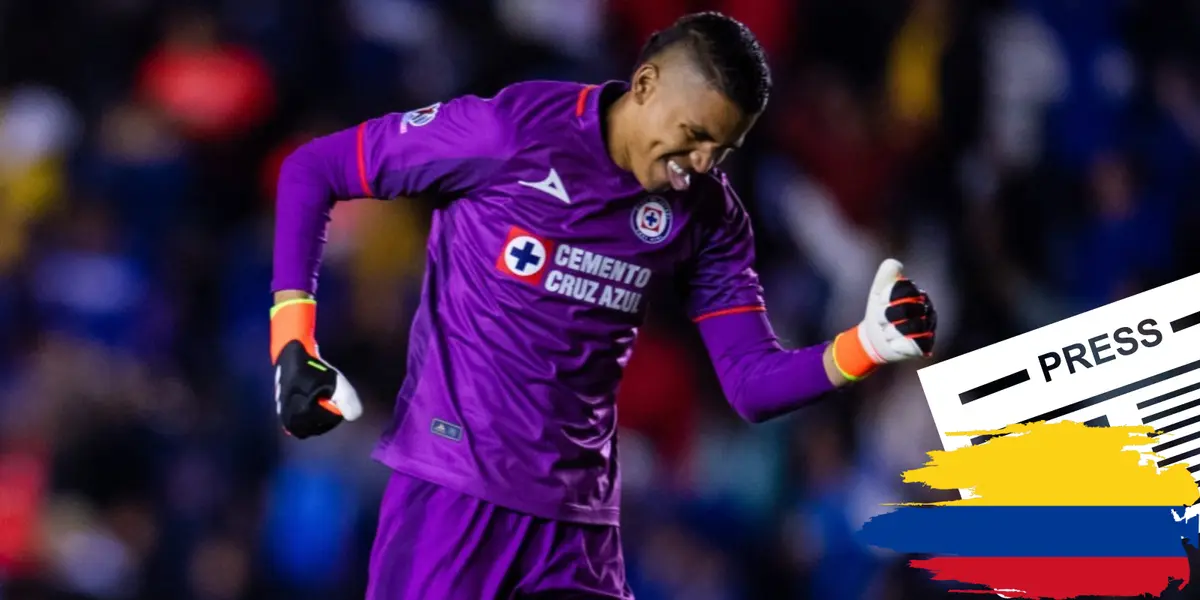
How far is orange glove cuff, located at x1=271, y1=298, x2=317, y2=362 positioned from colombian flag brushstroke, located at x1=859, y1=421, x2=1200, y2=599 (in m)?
1.43

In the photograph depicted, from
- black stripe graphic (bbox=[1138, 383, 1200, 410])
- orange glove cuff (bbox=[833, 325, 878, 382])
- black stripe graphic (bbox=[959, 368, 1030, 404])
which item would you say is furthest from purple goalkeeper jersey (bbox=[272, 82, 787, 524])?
black stripe graphic (bbox=[1138, 383, 1200, 410])

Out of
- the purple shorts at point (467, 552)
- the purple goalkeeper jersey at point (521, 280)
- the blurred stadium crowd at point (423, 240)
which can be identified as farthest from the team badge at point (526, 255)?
the blurred stadium crowd at point (423, 240)

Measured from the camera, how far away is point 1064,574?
3496mm

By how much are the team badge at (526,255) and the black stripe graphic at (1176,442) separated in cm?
145

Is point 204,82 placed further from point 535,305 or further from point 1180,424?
point 1180,424

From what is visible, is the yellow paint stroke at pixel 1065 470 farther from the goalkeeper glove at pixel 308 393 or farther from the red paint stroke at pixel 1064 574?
the goalkeeper glove at pixel 308 393

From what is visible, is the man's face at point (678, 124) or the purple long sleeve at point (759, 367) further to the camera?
the purple long sleeve at point (759, 367)

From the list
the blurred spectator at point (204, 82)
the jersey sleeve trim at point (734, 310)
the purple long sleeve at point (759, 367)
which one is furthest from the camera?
the blurred spectator at point (204, 82)

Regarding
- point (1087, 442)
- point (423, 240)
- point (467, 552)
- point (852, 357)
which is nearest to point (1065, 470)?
point (1087, 442)

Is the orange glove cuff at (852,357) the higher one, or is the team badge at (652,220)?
the team badge at (652,220)

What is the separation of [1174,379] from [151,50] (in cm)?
525

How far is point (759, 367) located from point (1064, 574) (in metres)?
0.85

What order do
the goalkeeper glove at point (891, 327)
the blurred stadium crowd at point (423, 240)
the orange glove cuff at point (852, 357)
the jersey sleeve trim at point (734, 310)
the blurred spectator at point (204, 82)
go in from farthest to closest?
the blurred spectator at point (204, 82) → the blurred stadium crowd at point (423, 240) → the jersey sleeve trim at point (734, 310) → the orange glove cuff at point (852, 357) → the goalkeeper glove at point (891, 327)

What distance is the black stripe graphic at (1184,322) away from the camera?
340cm
